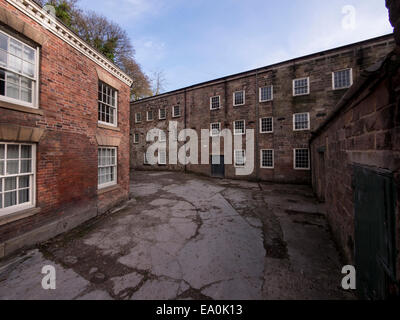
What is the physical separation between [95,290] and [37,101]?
5172 mm

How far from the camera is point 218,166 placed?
1733 cm

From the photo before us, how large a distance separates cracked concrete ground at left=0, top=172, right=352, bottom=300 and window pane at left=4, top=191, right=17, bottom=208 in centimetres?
133

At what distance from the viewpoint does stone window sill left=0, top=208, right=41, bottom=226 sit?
3758mm

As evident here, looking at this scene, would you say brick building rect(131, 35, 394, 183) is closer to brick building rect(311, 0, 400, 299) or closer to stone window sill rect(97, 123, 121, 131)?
brick building rect(311, 0, 400, 299)

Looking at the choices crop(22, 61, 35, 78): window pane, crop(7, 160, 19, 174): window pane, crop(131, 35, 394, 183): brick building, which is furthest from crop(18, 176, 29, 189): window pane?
crop(131, 35, 394, 183): brick building

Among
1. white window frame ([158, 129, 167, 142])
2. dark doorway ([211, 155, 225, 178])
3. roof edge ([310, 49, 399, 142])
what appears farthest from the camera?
white window frame ([158, 129, 167, 142])

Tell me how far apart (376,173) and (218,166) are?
15.3 meters

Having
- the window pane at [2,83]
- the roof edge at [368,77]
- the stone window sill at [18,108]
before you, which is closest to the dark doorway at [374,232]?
the roof edge at [368,77]

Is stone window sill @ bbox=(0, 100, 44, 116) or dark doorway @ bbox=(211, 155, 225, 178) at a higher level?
stone window sill @ bbox=(0, 100, 44, 116)

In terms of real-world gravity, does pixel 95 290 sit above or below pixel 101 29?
below

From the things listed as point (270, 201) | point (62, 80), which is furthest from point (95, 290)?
point (270, 201)

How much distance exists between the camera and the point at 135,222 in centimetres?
591

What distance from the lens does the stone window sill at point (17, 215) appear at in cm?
376

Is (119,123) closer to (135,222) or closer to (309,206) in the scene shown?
(135,222)
